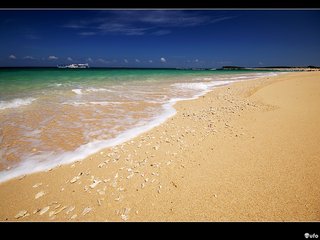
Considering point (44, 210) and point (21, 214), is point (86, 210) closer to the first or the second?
point (44, 210)

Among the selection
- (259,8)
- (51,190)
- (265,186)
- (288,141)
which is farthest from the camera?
(288,141)

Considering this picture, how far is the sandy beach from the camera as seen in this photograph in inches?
89.7

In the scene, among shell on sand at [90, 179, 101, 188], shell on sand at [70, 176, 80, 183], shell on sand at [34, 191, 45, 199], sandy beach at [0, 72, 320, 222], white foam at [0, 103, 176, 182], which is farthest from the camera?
white foam at [0, 103, 176, 182]

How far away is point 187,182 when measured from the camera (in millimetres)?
2779

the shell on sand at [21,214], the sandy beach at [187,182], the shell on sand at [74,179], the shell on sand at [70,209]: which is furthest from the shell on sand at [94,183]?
the shell on sand at [21,214]

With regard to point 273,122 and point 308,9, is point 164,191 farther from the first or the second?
point 273,122

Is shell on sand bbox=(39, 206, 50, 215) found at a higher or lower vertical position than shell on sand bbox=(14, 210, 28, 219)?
higher

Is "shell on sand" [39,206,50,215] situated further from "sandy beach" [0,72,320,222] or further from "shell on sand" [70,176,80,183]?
"shell on sand" [70,176,80,183]

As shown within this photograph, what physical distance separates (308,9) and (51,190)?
370 centimetres

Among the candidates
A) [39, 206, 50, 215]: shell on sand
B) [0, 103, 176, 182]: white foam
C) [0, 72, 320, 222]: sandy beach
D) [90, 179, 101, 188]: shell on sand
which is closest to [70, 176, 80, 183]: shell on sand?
[0, 72, 320, 222]: sandy beach

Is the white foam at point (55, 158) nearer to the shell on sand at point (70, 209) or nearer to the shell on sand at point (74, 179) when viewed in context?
the shell on sand at point (74, 179)

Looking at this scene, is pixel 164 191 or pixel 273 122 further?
pixel 273 122
